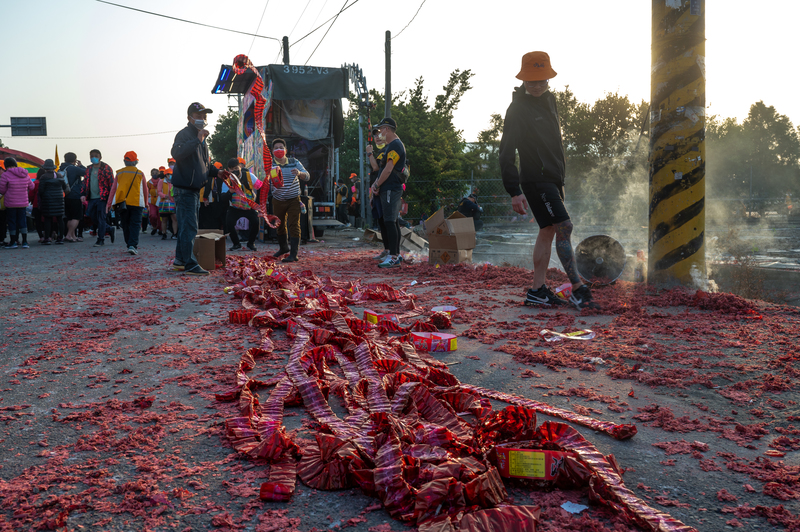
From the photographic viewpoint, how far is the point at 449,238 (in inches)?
349

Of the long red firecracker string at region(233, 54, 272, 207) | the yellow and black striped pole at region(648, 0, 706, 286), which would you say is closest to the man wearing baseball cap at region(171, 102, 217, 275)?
the yellow and black striped pole at region(648, 0, 706, 286)

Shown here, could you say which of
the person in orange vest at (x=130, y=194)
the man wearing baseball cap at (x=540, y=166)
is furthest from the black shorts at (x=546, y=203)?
the person in orange vest at (x=130, y=194)

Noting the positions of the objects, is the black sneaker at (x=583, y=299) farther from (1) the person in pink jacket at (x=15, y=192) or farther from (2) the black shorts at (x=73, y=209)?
(2) the black shorts at (x=73, y=209)

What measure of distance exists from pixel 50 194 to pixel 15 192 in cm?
88

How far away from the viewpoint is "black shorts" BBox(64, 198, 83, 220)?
49.4 ft

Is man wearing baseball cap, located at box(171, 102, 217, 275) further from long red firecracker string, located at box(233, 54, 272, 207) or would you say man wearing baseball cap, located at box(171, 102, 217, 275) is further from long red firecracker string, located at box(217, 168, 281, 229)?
long red firecracker string, located at box(233, 54, 272, 207)

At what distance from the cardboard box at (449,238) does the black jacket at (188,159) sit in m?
3.51

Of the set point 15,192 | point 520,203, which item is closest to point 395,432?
point 520,203

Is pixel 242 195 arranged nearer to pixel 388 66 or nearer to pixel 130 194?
pixel 130 194

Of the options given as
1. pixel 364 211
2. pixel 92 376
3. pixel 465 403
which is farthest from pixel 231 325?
pixel 364 211

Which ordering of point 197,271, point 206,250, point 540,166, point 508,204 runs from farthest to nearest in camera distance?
point 508,204 → point 206,250 → point 197,271 → point 540,166

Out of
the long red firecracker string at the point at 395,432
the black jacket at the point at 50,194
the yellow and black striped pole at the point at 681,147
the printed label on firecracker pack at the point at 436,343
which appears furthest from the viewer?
the black jacket at the point at 50,194

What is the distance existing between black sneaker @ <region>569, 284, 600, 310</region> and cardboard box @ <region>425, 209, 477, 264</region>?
373 centimetres

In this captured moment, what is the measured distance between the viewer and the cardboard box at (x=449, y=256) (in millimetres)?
8875
